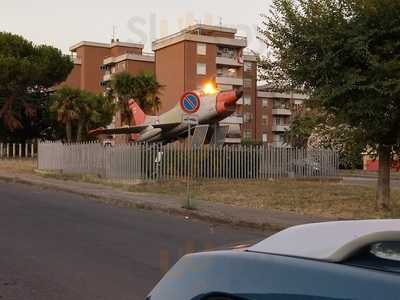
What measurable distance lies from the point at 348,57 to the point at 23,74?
48.0 meters

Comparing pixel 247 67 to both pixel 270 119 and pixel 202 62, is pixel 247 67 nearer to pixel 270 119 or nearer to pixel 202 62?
pixel 270 119

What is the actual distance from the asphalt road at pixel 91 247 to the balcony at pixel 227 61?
69.0m

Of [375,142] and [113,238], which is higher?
[375,142]

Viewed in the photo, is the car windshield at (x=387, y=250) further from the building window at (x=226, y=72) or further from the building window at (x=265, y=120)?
the building window at (x=265, y=120)

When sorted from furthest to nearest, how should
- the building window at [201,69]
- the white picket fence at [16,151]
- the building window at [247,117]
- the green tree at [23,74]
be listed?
the building window at [247,117]
the building window at [201,69]
the green tree at [23,74]
the white picket fence at [16,151]

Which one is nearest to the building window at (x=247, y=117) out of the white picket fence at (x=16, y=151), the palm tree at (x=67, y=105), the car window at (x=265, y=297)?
the palm tree at (x=67, y=105)

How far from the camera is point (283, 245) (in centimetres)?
297

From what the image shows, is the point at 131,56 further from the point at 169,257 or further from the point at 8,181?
the point at 169,257

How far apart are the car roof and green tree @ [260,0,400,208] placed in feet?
35.6

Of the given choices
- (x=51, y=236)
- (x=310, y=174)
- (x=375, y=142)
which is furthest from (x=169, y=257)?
(x=310, y=174)

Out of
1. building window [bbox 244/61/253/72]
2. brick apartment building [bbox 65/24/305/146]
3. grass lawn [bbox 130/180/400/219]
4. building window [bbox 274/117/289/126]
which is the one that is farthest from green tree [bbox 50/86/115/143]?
building window [bbox 274/117/289/126]

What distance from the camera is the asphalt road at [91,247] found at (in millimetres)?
7344

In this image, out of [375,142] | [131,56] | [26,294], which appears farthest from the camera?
[131,56]

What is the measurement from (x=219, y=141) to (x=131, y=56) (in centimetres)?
6563
